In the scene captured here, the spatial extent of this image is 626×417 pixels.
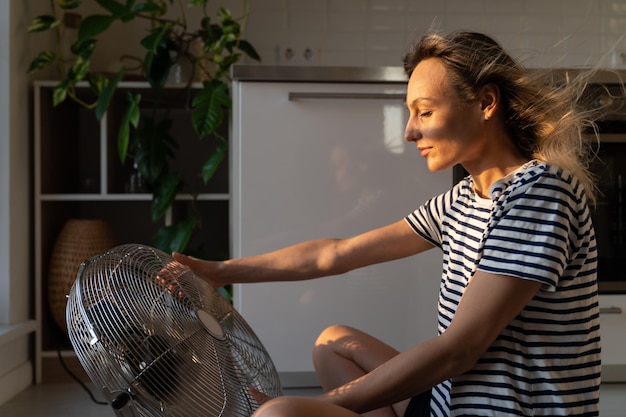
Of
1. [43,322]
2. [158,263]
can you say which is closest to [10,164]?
[43,322]

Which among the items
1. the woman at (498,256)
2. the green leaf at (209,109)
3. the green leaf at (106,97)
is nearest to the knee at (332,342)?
the woman at (498,256)

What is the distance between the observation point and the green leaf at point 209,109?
2.18m

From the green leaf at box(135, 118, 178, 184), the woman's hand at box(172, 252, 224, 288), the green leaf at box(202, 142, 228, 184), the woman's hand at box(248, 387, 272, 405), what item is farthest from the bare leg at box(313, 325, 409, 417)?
the green leaf at box(135, 118, 178, 184)

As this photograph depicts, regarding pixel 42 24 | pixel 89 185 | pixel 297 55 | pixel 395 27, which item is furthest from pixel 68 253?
pixel 395 27

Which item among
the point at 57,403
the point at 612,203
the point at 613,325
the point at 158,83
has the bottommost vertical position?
the point at 57,403

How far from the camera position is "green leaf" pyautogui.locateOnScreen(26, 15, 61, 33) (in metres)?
2.27

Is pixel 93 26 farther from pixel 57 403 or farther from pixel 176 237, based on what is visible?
pixel 57 403

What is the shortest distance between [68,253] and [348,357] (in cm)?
126

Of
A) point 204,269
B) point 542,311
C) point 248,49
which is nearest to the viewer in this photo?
point 542,311

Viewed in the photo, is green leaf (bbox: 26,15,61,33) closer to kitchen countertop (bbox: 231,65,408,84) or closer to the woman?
kitchen countertop (bbox: 231,65,408,84)

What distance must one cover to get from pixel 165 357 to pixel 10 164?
146 cm

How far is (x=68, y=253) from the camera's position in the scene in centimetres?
233

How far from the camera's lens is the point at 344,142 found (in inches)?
79.9

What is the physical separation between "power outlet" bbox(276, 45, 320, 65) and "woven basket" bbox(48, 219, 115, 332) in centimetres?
89
